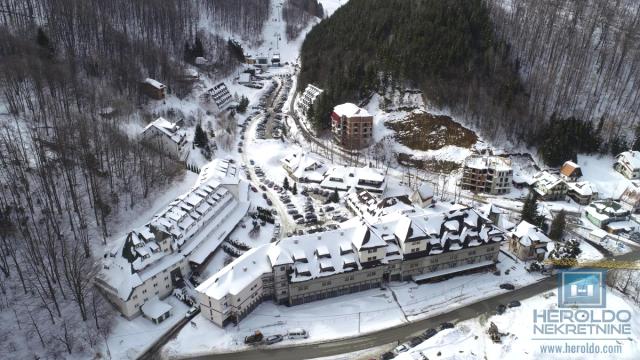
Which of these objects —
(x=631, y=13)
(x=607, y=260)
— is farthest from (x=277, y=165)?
(x=631, y=13)

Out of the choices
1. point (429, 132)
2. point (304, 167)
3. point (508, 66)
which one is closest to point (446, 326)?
point (304, 167)

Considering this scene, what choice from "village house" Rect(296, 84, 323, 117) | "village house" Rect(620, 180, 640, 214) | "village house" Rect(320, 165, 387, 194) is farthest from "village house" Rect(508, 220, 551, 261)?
"village house" Rect(296, 84, 323, 117)

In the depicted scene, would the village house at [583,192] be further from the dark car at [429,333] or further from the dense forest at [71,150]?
the dense forest at [71,150]

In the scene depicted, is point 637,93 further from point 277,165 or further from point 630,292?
point 277,165

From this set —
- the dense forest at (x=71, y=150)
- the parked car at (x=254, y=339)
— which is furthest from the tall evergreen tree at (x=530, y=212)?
the dense forest at (x=71, y=150)

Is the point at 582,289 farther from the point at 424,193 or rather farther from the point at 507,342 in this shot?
the point at 424,193

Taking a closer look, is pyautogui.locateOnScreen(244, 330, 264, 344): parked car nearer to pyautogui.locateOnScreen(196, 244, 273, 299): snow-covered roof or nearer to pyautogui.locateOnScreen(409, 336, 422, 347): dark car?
pyautogui.locateOnScreen(196, 244, 273, 299): snow-covered roof
